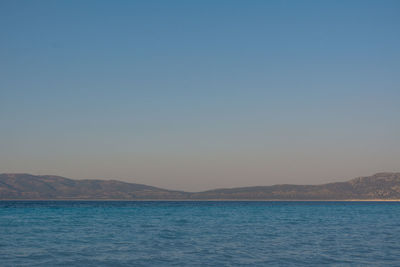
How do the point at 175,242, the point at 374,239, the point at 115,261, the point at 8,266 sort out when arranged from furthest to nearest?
the point at 374,239
the point at 175,242
the point at 115,261
the point at 8,266

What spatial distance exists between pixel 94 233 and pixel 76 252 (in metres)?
12.6

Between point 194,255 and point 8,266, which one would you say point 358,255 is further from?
point 8,266

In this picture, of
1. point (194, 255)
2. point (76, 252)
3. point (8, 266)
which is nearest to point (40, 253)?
point (76, 252)

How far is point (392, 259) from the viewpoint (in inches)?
1080

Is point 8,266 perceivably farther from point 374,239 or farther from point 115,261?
point 374,239

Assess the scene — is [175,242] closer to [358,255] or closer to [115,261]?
[115,261]

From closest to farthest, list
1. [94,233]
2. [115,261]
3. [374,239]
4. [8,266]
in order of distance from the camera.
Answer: [8,266] < [115,261] < [374,239] < [94,233]

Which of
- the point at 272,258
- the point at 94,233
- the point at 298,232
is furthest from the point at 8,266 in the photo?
the point at 298,232

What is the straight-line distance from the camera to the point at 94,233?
4244 cm

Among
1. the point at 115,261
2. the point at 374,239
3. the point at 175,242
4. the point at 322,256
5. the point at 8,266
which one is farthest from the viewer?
the point at 374,239

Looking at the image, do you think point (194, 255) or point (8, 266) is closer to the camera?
point (8, 266)

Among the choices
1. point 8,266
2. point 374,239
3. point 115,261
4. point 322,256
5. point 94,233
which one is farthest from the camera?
point 94,233

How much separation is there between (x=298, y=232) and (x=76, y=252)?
22056mm

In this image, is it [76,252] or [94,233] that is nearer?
[76,252]
